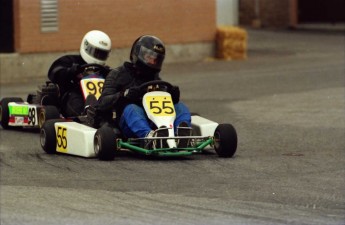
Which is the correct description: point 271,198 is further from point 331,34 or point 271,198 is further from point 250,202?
point 331,34

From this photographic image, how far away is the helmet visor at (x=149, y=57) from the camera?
35.9 ft

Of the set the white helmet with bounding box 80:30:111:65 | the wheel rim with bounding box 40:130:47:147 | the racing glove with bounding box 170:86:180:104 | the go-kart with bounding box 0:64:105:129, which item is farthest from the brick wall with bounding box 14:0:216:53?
the racing glove with bounding box 170:86:180:104

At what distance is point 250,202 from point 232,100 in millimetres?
8381

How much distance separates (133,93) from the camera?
10.7 m

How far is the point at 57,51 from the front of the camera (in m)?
20.2

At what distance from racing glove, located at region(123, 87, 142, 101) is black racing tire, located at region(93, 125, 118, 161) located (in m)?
0.53

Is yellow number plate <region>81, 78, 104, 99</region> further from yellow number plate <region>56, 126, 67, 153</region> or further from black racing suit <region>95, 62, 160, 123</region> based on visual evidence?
yellow number plate <region>56, 126, 67, 153</region>

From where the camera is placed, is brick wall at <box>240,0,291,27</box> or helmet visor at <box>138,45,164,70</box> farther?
brick wall at <box>240,0,291,27</box>

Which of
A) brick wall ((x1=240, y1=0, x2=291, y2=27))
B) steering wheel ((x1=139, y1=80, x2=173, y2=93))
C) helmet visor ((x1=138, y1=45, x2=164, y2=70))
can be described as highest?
helmet visor ((x1=138, y1=45, x2=164, y2=70))

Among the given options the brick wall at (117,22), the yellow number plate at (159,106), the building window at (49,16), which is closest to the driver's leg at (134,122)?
the yellow number plate at (159,106)

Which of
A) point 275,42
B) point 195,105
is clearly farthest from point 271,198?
point 275,42

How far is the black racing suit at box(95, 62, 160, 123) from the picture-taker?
1095cm

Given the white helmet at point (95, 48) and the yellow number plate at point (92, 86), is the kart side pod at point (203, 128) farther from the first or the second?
the white helmet at point (95, 48)

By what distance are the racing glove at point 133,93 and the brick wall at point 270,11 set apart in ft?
67.2
